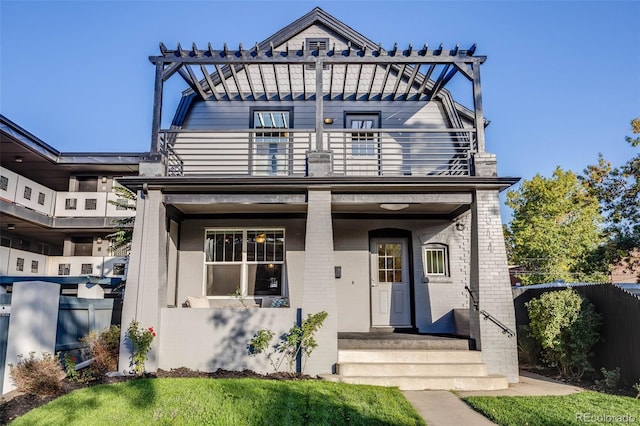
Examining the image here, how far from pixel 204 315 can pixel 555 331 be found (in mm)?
7255

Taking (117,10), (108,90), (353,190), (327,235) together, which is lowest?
(327,235)

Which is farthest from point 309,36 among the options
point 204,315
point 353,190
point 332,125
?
point 204,315

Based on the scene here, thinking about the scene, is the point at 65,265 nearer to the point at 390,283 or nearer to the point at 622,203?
the point at 390,283

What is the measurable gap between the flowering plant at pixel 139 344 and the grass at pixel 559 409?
6059 millimetres

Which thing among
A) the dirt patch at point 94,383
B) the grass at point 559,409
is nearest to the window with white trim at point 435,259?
the grass at point 559,409

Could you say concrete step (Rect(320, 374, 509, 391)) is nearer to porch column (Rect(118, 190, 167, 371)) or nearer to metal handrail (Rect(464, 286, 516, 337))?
metal handrail (Rect(464, 286, 516, 337))

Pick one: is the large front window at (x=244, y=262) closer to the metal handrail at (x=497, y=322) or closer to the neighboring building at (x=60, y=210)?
the metal handrail at (x=497, y=322)

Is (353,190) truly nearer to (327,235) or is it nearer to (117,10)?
(327,235)

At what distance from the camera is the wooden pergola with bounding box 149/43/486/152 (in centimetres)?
990

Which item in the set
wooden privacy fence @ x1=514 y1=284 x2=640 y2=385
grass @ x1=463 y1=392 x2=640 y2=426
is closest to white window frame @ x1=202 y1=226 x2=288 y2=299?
grass @ x1=463 y1=392 x2=640 y2=426

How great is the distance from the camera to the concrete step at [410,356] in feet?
29.5

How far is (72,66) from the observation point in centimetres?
1427

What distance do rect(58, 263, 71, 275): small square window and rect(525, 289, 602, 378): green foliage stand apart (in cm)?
1873

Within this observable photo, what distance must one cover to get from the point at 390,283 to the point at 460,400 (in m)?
4.46
